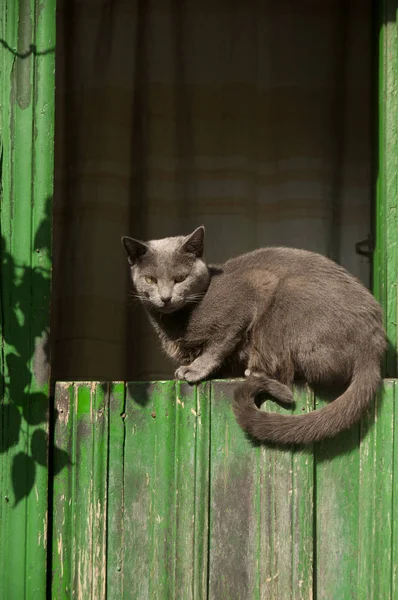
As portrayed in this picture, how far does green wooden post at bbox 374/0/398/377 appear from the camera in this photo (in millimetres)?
3211

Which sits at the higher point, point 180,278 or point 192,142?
point 192,142

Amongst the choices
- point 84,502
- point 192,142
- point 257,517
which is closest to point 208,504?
point 257,517

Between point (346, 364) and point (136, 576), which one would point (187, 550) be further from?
point (346, 364)

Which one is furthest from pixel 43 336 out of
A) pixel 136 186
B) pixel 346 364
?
pixel 136 186

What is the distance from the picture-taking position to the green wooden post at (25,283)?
2994mm

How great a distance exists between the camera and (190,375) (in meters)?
3.10

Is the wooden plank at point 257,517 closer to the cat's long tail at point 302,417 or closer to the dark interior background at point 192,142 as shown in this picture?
the cat's long tail at point 302,417

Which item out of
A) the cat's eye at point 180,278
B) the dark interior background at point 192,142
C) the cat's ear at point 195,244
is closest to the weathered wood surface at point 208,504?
the cat's eye at point 180,278

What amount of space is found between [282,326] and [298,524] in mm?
657

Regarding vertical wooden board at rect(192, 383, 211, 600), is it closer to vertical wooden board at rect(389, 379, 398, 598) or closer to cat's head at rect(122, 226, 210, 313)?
cat's head at rect(122, 226, 210, 313)

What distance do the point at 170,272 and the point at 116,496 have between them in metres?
0.83

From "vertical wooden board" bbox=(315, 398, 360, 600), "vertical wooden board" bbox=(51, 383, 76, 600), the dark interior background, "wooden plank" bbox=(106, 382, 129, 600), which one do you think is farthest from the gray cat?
the dark interior background

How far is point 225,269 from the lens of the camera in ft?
11.3

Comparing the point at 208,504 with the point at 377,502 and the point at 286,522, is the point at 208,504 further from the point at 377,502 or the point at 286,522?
the point at 377,502
